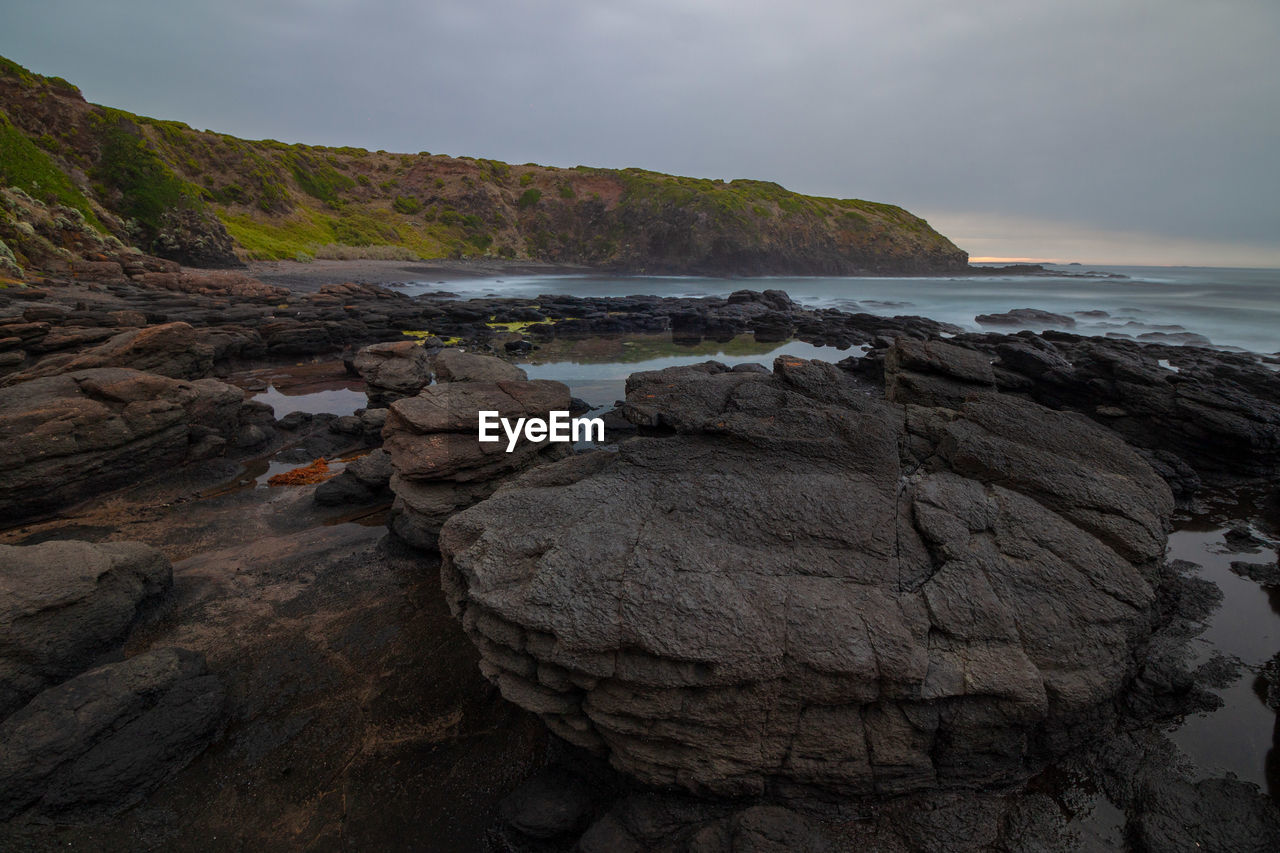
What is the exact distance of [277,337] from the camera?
22031 millimetres

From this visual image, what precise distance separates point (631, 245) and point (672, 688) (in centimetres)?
8941

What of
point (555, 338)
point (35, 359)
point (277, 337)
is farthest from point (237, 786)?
point (555, 338)

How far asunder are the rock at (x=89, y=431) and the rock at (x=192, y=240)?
41.8 meters

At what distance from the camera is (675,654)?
155 inches

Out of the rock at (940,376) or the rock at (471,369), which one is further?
the rock at (471,369)

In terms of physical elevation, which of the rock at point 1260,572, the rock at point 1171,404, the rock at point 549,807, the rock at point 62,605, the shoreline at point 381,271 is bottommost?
the rock at point 549,807

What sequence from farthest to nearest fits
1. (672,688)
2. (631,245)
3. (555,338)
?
1. (631,245)
2. (555,338)
3. (672,688)

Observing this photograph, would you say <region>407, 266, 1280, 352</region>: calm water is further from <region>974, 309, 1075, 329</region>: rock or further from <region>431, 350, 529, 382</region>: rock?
<region>431, 350, 529, 382</region>: rock

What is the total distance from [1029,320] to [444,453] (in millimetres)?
51194

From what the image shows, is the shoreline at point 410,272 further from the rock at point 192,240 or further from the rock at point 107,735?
the rock at point 107,735

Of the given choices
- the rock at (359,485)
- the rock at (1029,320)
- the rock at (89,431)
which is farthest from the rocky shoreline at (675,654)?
the rock at (1029,320)

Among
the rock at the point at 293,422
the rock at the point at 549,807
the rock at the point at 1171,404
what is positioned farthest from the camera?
the rock at the point at 293,422

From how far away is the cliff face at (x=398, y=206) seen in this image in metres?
41.2

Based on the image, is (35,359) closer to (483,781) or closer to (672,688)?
(483,781)
